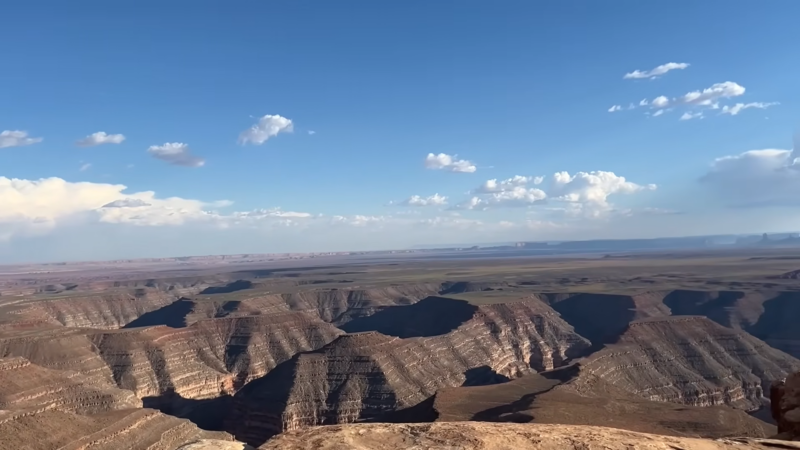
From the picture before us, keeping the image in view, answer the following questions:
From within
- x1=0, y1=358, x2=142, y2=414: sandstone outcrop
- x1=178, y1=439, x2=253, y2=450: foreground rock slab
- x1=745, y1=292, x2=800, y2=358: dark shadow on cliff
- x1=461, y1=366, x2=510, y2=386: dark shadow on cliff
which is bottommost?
x1=461, y1=366, x2=510, y2=386: dark shadow on cliff

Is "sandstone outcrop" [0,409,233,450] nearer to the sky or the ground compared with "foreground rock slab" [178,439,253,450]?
nearer to the ground

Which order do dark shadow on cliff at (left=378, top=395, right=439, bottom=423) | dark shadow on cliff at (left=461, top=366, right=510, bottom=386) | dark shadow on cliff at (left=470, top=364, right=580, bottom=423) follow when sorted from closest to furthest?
1. dark shadow on cliff at (left=470, top=364, right=580, bottom=423)
2. dark shadow on cliff at (left=378, top=395, right=439, bottom=423)
3. dark shadow on cliff at (left=461, top=366, right=510, bottom=386)

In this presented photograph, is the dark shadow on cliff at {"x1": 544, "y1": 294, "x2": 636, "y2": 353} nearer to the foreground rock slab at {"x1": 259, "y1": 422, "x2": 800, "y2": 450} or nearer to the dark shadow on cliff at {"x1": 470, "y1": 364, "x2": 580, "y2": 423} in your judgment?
the dark shadow on cliff at {"x1": 470, "y1": 364, "x2": 580, "y2": 423}

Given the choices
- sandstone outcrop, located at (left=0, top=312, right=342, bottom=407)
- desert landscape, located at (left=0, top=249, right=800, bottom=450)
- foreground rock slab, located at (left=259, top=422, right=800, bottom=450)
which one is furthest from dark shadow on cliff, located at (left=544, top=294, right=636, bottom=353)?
foreground rock slab, located at (left=259, top=422, right=800, bottom=450)

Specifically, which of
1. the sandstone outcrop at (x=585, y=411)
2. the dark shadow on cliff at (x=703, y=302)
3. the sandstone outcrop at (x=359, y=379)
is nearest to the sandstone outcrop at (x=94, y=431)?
the sandstone outcrop at (x=359, y=379)

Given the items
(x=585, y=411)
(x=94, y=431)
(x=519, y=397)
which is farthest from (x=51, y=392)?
(x=585, y=411)

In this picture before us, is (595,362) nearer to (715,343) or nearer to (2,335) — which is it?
(715,343)

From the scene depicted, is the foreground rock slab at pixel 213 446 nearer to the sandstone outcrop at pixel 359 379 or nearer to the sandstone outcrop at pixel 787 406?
the sandstone outcrop at pixel 787 406
